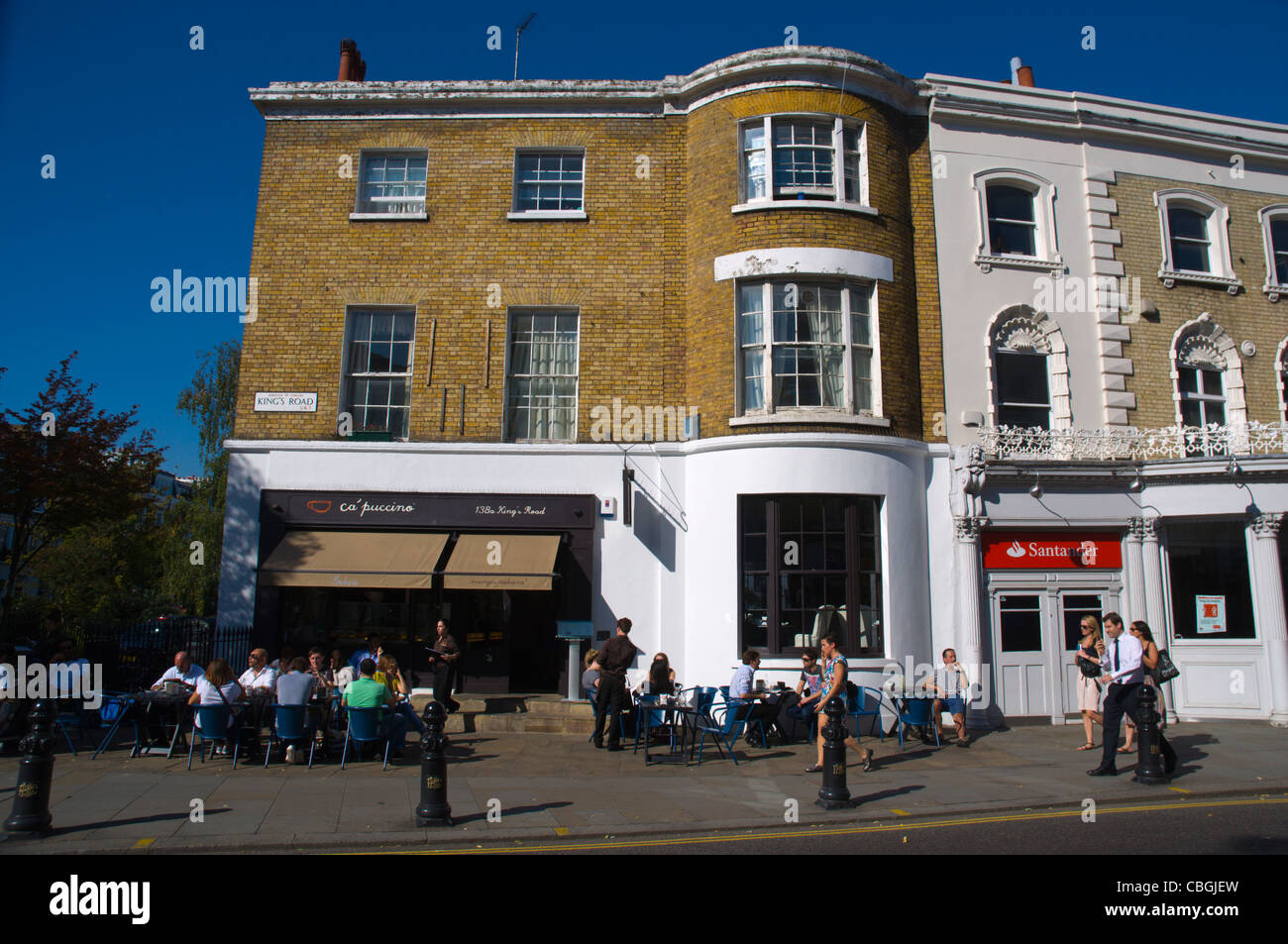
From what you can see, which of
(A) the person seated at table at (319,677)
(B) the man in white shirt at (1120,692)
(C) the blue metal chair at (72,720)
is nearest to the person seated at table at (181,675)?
(C) the blue metal chair at (72,720)

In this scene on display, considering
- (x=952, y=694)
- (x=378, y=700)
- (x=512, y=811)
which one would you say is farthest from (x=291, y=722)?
(x=952, y=694)

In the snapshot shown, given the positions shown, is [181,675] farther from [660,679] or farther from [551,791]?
[660,679]

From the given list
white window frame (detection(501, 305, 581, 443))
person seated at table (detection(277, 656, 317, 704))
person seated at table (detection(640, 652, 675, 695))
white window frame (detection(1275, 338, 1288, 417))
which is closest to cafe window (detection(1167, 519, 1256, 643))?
white window frame (detection(1275, 338, 1288, 417))

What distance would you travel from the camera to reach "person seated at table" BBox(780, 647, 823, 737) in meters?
11.8

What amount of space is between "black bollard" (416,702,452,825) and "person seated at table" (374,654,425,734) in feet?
9.76

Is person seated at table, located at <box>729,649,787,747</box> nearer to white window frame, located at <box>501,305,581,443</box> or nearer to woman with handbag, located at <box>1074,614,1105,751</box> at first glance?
woman with handbag, located at <box>1074,614,1105,751</box>

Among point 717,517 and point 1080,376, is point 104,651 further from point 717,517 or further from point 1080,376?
point 1080,376

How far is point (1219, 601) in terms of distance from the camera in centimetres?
1500

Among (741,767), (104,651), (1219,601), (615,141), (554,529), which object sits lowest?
(741,767)

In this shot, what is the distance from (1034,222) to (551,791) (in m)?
13.8

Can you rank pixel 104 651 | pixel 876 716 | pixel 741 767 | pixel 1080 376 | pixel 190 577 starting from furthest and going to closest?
pixel 190 577, pixel 1080 376, pixel 104 651, pixel 876 716, pixel 741 767
